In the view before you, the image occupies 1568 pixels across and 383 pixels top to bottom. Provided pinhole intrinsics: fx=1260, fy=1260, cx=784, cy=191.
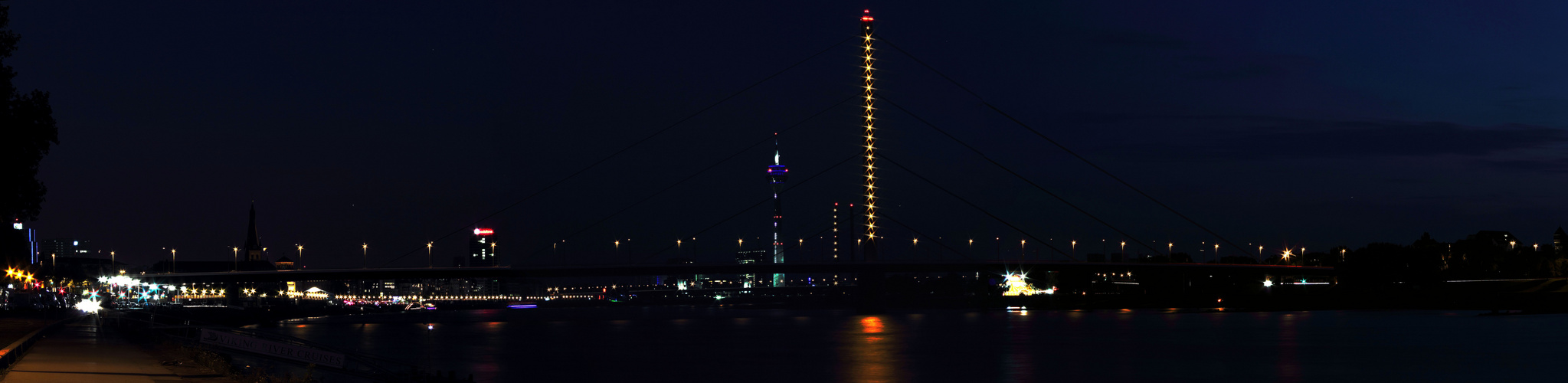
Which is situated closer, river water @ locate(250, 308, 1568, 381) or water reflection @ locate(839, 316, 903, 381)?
river water @ locate(250, 308, 1568, 381)

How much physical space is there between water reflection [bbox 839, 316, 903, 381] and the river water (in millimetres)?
153

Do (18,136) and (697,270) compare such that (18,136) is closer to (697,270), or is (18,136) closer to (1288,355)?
(1288,355)

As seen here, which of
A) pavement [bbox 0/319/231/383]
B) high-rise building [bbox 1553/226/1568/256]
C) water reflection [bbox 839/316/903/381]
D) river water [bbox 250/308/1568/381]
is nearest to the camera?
pavement [bbox 0/319/231/383]

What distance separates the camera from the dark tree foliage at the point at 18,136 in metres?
35.2

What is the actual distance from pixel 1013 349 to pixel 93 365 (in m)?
56.3

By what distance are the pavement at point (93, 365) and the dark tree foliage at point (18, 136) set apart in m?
4.82

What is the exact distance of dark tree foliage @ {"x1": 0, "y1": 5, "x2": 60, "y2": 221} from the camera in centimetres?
3516

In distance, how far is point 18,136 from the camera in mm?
35750

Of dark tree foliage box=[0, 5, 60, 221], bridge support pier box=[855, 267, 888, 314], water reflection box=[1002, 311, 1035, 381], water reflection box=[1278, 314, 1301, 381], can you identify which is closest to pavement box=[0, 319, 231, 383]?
dark tree foliage box=[0, 5, 60, 221]

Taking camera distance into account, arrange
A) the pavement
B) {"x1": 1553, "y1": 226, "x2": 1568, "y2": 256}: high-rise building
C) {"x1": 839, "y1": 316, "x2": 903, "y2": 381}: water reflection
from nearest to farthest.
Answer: the pavement
{"x1": 839, "y1": 316, "x2": 903, "y2": 381}: water reflection
{"x1": 1553, "y1": 226, "x2": 1568, "y2": 256}: high-rise building

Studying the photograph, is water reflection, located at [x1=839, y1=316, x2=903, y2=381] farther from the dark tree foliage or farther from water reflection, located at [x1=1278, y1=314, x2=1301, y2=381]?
the dark tree foliage

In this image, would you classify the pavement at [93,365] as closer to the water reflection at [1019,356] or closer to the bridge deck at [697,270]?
the water reflection at [1019,356]

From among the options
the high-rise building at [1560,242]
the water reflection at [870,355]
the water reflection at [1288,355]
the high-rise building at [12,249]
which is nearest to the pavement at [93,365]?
the water reflection at [870,355]

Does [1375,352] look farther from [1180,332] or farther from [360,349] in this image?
[360,349]
